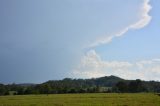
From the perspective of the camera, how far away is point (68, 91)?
166 metres

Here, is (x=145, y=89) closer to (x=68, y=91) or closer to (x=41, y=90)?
(x=68, y=91)

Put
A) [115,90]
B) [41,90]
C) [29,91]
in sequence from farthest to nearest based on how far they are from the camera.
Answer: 1. [115,90]
2. [41,90]
3. [29,91]

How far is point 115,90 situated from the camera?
181875mm

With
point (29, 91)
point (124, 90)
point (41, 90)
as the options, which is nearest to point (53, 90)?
point (41, 90)

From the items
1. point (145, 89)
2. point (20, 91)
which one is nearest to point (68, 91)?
point (20, 91)

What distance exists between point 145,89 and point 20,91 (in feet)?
244

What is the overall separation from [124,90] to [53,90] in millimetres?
40930

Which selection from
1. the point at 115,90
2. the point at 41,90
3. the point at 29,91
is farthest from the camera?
the point at 115,90

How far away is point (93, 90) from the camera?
6791 inches

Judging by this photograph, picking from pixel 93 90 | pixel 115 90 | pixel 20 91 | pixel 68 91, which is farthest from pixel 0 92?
pixel 115 90

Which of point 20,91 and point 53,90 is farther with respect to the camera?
point 53,90

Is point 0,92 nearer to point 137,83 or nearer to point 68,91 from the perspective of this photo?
point 68,91

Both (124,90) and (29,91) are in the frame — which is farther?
(124,90)

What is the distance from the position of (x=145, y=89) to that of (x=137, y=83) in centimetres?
973
